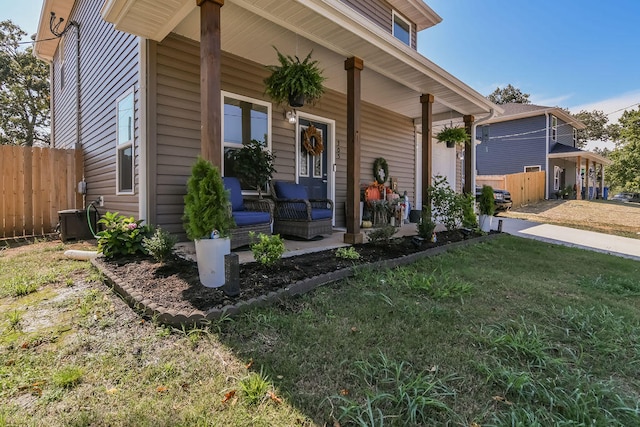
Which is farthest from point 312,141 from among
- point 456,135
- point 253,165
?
point 456,135

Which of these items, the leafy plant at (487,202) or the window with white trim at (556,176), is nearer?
the leafy plant at (487,202)

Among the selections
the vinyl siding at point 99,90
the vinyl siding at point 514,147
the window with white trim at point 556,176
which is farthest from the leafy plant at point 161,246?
the window with white trim at point 556,176

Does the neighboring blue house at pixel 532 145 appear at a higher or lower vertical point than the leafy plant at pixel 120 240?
higher

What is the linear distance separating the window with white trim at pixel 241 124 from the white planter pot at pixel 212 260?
2.53m

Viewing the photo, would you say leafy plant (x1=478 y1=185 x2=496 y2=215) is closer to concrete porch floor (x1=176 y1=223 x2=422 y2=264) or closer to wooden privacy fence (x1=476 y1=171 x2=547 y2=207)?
concrete porch floor (x1=176 y1=223 x2=422 y2=264)

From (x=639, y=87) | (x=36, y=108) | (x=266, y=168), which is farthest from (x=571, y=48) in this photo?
(x=36, y=108)

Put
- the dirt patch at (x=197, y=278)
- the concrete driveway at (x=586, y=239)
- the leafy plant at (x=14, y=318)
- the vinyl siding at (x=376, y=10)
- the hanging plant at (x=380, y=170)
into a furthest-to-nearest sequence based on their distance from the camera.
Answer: the hanging plant at (x=380, y=170) < the vinyl siding at (x=376, y=10) < the concrete driveway at (x=586, y=239) < the dirt patch at (x=197, y=278) < the leafy plant at (x=14, y=318)

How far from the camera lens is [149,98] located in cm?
407

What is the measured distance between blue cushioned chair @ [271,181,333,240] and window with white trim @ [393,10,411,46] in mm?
5839

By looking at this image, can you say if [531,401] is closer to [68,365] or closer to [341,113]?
[68,365]

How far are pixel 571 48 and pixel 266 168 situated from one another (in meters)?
17.3

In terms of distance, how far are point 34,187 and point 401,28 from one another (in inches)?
357

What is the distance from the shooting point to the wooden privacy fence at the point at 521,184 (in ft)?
47.3

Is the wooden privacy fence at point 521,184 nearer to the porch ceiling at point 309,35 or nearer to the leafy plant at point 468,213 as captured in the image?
the leafy plant at point 468,213
